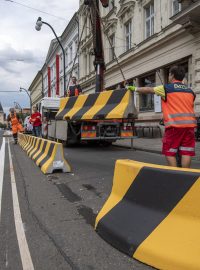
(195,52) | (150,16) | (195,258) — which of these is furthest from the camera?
(150,16)

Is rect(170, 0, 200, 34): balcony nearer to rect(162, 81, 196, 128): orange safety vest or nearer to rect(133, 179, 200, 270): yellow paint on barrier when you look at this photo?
rect(162, 81, 196, 128): orange safety vest

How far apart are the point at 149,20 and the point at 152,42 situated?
220 cm

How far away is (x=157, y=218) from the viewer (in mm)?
3307

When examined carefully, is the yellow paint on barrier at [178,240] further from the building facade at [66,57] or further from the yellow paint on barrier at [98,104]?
the building facade at [66,57]

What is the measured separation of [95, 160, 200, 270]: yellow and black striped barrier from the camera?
296 cm

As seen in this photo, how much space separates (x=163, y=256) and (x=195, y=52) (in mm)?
15707

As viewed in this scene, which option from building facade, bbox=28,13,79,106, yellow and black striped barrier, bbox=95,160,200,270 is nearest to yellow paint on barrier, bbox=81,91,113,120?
yellow and black striped barrier, bbox=95,160,200,270

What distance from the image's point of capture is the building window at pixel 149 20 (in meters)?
22.7

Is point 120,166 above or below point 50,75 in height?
below

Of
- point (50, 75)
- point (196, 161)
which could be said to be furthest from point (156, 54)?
point (50, 75)

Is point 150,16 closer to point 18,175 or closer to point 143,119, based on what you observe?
point 143,119

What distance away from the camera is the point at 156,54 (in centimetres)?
2152

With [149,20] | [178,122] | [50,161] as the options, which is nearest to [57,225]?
[178,122]

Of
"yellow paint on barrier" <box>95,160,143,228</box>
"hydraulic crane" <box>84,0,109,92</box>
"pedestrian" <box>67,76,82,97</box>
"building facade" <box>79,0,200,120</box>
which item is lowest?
"yellow paint on barrier" <box>95,160,143,228</box>
